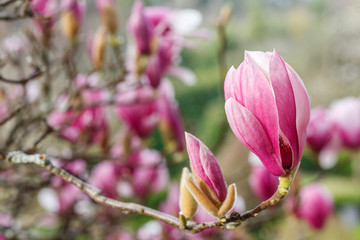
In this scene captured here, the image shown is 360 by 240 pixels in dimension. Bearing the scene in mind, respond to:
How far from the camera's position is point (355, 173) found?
730 cm

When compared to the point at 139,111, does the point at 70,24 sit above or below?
above

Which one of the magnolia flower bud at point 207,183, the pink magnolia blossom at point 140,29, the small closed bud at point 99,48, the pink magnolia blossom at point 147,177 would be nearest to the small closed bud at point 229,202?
the magnolia flower bud at point 207,183

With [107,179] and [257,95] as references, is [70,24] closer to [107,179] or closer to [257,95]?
[107,179]

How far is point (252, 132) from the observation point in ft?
1.14

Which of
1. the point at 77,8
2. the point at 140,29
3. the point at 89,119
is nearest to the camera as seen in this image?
the point at 140,29

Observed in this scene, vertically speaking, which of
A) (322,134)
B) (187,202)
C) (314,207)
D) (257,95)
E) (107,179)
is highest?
(257,95)

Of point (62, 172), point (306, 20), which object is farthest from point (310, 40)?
point (62, 172)

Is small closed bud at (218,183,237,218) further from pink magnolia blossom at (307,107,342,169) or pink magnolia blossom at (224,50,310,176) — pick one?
pink magnolia blossom at (307,107,342,169)

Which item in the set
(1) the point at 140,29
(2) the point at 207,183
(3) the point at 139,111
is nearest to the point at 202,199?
(2) the point at 207,183

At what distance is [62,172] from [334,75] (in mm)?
10604

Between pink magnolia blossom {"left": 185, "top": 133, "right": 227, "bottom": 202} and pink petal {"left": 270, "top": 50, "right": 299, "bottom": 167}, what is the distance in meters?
0.06

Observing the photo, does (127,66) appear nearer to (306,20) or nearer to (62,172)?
(62,172)

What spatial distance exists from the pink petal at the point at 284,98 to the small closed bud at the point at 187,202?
0.10 m

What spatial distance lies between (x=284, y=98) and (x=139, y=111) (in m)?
0.58
